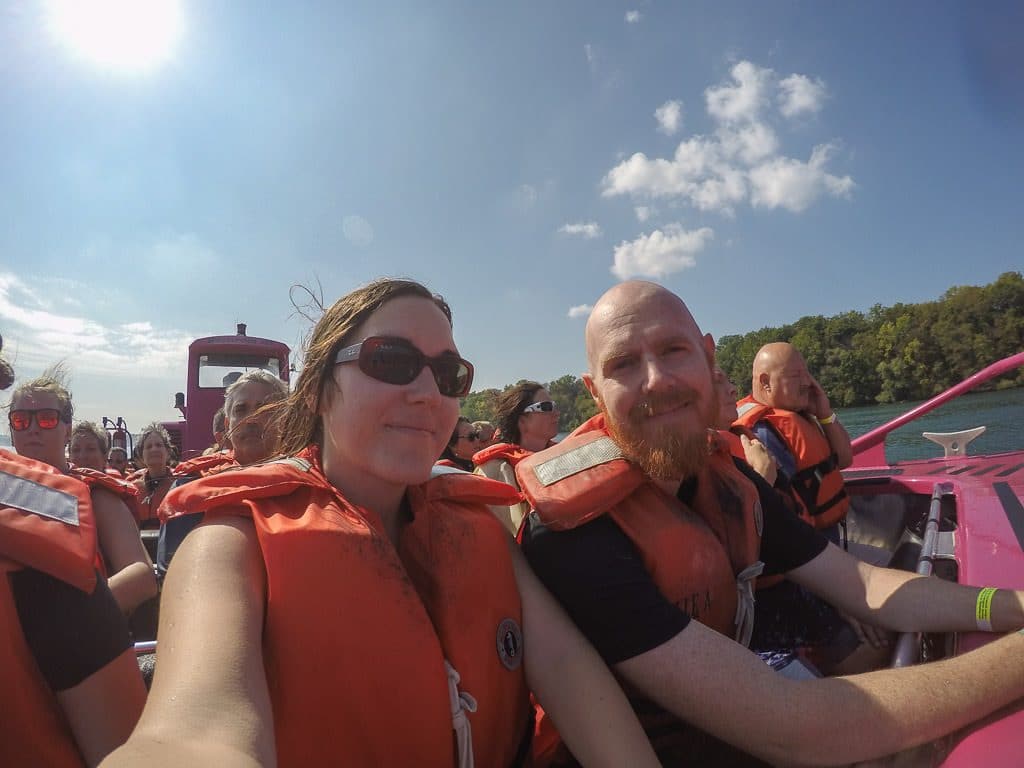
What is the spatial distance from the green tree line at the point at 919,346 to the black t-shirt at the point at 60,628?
34866 mm

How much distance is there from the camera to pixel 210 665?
2.92 feet

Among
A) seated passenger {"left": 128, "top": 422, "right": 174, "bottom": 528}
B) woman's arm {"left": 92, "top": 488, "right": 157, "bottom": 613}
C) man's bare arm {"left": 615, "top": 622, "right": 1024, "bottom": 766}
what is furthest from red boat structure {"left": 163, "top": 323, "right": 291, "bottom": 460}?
man's bare arm {"left": 615, "top": 622, "right": 1024, "bottom": 766}

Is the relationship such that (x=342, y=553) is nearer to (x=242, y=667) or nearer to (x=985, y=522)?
(x=242, y=667)

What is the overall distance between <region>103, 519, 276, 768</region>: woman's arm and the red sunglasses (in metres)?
2.75

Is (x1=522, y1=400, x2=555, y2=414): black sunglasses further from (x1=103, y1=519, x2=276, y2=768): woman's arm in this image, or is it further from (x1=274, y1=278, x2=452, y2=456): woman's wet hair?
(x1=103, y1=519, x2=276, y2=768): woman's arm

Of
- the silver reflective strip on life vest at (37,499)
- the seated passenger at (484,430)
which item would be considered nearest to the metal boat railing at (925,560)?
the silver reflective strip on life vest at (37,499)

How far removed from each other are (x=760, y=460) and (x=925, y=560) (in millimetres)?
852

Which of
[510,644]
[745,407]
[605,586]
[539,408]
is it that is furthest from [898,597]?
[539,408]

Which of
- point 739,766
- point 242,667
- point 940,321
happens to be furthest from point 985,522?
point 940,321

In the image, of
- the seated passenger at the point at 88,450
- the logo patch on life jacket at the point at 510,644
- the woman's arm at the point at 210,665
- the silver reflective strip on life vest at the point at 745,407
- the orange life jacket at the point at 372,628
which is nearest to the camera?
the woman's arm at the point at 210,665

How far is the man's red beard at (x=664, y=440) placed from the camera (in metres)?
1.65

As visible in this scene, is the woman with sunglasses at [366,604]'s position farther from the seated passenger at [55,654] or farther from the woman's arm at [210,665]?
the seated passenger at [55,654]

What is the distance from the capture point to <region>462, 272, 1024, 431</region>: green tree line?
125 feet

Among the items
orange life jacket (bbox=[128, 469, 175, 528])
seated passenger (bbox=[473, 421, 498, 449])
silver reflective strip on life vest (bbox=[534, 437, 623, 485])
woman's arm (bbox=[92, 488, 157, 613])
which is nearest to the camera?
silver reflective strip on life vest (bbox=[534, 437, 623, 485])
